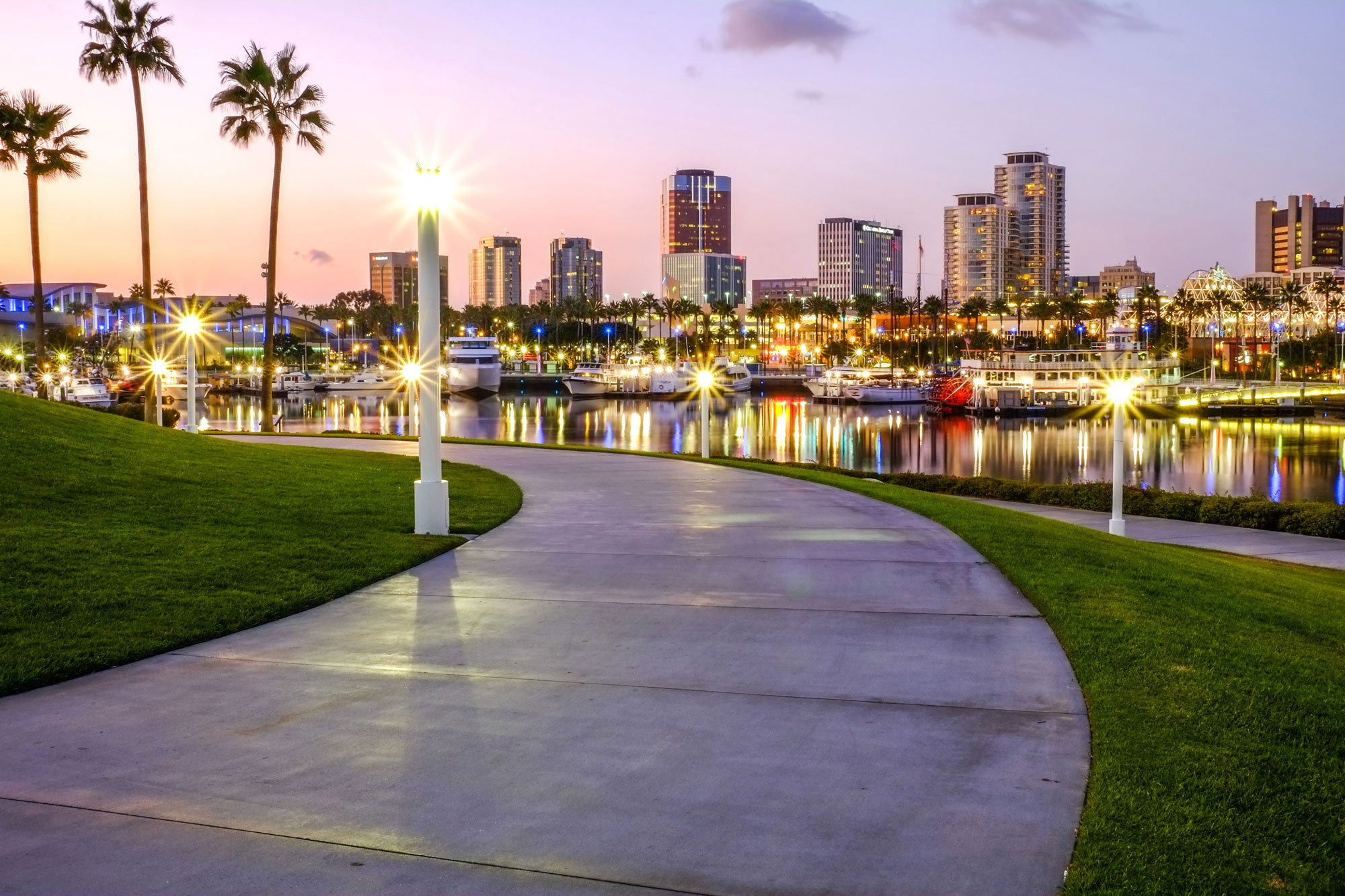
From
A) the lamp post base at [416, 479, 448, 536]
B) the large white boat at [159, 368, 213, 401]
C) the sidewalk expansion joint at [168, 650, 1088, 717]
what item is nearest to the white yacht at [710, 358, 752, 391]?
the large white boat at [159, 368, 213, 401]

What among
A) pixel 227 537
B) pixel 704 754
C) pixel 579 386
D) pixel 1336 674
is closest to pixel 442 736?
pixel 704 754

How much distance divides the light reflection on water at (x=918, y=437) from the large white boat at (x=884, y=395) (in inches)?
105

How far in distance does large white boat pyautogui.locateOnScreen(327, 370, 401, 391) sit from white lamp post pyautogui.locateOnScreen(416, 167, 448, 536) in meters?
121

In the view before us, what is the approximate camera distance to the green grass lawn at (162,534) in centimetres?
820

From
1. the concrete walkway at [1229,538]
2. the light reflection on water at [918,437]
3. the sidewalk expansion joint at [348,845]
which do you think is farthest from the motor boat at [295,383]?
the sidewalk expansion joint at [348,845]

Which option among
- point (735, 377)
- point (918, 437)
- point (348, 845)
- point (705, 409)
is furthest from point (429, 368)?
point (735, 377)

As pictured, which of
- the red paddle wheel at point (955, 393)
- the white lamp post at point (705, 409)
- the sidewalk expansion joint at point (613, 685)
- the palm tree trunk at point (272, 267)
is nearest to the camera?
the sidewalk expansion joint at point (613, 685)

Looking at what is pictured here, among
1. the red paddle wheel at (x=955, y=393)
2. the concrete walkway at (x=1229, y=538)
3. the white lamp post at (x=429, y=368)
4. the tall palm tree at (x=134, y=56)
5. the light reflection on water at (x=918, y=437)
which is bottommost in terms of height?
the light reflection on water at (x=918, y=437)

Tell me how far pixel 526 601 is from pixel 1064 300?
162 meters

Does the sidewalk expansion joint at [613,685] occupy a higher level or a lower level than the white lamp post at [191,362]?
lower

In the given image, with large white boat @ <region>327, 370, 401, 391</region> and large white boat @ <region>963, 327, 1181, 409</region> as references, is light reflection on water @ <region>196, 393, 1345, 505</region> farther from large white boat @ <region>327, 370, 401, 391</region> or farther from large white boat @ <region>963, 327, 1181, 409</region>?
large white boat @ <region>327, 370, 401, 391</region>

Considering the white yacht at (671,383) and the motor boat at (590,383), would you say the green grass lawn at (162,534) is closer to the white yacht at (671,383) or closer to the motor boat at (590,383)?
the white yacht at (671,383)

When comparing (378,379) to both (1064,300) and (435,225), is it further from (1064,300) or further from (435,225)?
(435,225)

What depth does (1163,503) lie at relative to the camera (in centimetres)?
2425
